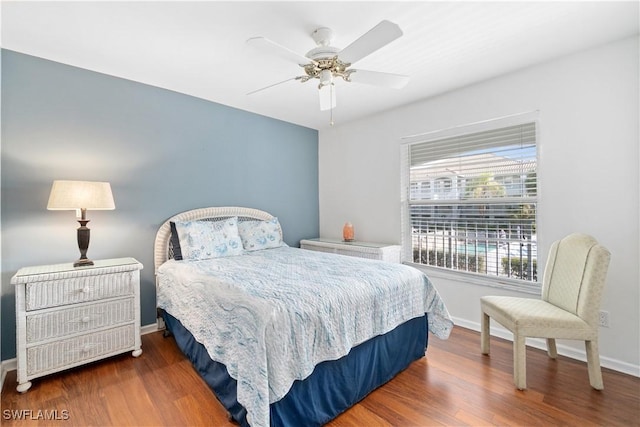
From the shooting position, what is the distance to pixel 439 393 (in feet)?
6.42

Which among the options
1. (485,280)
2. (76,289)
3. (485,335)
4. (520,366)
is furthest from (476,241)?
(76,289)

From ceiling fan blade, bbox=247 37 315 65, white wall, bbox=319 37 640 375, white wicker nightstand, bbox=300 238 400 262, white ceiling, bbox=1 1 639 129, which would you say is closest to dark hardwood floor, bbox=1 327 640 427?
white wall, bbox=319 37 640 375

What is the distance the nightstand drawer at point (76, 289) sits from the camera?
6.73 feet

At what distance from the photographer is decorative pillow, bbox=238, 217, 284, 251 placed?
3412 mm

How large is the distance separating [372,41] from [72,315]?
2822 millimetres

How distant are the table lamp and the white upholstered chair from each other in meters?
3.25

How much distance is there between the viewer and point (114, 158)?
2.79 m

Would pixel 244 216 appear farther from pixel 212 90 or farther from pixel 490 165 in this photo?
pixel 490 165

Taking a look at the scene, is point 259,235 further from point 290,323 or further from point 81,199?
point 290,323

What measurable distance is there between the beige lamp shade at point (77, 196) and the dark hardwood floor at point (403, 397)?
127 cm

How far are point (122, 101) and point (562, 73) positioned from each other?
13.1 feet

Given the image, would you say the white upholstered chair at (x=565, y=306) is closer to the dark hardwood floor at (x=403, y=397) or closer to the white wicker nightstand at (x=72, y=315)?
the dark hardwood floor at (x=403, y=397)

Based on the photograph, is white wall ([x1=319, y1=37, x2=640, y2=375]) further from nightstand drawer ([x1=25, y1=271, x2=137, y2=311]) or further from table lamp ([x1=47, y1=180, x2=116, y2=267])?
table lamp ([x1=47, y1=180, x2=116, y2=267])

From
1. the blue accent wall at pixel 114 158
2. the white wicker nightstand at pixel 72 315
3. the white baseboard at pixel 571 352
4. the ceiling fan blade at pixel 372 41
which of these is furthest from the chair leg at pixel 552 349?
the white wicker nightstand at pixel 72 315
